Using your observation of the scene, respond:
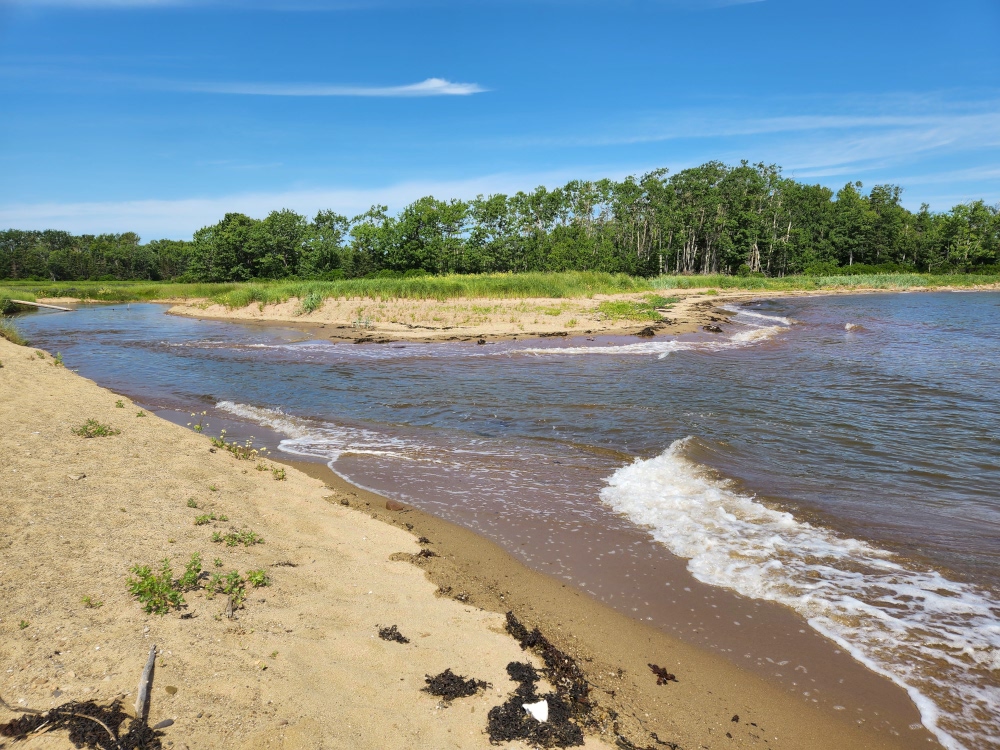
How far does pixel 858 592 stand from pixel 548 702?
3596 millimetres

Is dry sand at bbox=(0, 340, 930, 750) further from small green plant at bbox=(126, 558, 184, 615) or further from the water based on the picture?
the water

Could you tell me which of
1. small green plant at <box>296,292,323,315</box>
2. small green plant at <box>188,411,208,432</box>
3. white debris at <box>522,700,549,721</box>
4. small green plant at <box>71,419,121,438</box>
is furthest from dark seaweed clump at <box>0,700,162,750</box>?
small green plant at <box>296,292,323,315</box>

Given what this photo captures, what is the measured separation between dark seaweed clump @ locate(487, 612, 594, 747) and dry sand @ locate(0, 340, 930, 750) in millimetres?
98

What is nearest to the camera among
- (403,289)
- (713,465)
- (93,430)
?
A: (93,430)

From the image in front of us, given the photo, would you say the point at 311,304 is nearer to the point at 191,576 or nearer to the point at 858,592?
the point at 191,576

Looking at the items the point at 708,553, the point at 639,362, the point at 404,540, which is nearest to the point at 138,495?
the point at 404,540

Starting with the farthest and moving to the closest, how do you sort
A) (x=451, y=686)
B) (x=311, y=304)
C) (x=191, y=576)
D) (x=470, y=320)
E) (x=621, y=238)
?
(x=621, y=238), (x=311, y=304), (x=470, y=320), (x=191, y=576), (x=451, y=686)

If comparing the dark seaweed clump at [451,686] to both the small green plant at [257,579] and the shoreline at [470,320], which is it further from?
the shoreline at [470,320]

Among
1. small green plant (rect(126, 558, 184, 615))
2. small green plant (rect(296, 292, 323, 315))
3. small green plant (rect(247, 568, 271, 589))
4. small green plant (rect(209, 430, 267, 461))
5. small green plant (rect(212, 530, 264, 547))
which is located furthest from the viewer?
small green plant (rect(296, 292, 323, 315))

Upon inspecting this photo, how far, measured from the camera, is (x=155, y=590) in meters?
4.05

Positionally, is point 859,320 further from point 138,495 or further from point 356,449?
point 138,495

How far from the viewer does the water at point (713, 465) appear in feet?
16.5

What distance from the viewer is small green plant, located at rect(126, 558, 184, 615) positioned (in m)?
3.94

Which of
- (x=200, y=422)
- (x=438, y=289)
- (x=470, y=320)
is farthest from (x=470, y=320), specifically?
(x=200, y=422)
